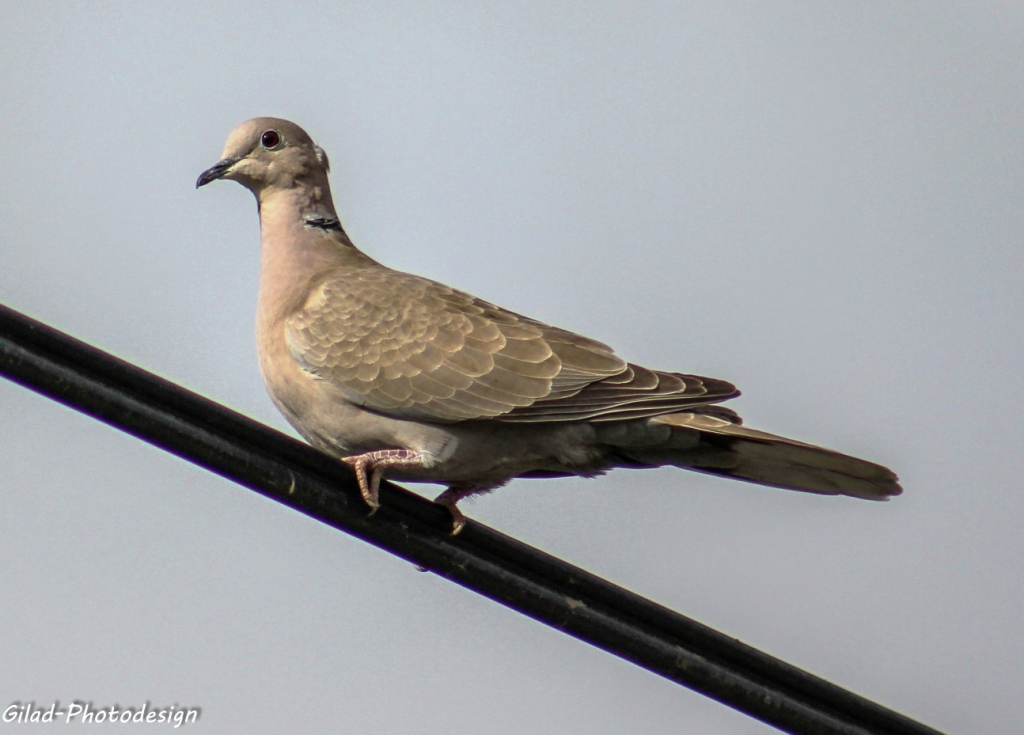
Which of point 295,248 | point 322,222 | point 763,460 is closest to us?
point 763,460

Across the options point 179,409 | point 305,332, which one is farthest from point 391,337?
point 179,409

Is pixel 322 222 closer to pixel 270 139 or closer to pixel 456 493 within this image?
pixel 270 139

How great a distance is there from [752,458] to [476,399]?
1018 mm

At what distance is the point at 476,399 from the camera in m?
5.08

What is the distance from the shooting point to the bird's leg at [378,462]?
4.64 meters

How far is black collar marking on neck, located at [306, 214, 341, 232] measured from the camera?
619cm

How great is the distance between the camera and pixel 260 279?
592 cm

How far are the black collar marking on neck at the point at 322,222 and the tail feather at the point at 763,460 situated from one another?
190cm

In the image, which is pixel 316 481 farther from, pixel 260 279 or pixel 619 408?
pixel 260 279

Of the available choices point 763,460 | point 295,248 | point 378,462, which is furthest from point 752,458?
point 295,248

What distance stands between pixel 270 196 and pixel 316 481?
9.51 ft

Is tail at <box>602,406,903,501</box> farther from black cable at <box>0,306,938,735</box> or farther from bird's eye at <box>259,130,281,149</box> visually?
bird's eye at <box>259,130,281,149</box>

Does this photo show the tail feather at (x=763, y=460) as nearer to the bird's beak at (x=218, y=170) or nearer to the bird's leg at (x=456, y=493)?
the bird's leg at (x=456, y=493)

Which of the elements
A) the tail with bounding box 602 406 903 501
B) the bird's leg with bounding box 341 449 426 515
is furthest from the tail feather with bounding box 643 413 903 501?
the bird's leg with bounding box 341 449 426 515
